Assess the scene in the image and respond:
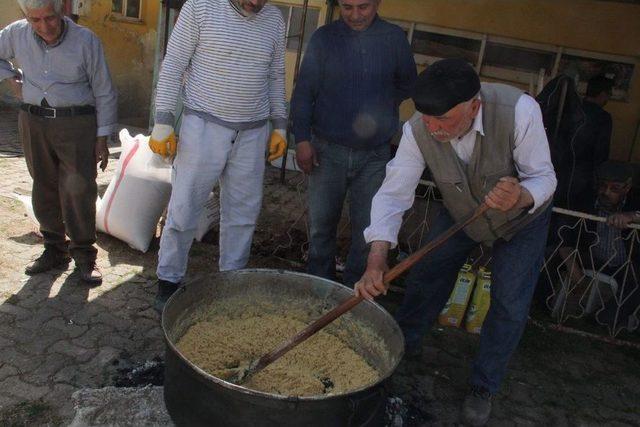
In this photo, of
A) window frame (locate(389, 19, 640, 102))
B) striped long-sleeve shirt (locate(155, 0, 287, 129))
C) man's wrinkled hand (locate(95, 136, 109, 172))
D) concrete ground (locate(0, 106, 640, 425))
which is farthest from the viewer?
window frame (locate(389, 19, 640, 102))

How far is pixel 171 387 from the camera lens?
7.22 ft

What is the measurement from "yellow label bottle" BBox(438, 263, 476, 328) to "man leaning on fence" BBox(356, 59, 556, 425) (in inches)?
30.8

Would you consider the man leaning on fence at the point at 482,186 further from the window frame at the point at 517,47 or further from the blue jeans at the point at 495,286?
the window frame at the point at 517,47

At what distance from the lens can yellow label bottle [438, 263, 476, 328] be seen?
3758 mm

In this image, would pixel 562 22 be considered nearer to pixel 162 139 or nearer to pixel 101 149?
pixel 162 139

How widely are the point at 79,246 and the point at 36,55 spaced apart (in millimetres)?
1224

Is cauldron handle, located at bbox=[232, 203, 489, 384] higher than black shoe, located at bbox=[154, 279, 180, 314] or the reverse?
higher

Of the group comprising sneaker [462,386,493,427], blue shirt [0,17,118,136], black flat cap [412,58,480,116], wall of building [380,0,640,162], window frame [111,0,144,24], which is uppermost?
wall of building [380,0,640,162]

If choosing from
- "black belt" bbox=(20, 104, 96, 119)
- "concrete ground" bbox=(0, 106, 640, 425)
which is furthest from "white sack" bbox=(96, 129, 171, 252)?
"black belt" bbox=(20, 104, 96, 119)

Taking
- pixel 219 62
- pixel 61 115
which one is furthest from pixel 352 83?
pixel 61 115

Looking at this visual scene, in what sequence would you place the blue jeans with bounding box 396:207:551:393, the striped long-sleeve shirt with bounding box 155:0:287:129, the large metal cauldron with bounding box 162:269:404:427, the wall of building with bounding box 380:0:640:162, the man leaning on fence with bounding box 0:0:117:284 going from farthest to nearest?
the wall of building with bounding box 380:0:640:162 → the man leaning on fence with bounding box 0:0:117:284 → the striped long-sleeve shirt with bounding box 155:0:287:129 → the blue jeans with bounding box 396:207:551:393 → the large metal cauldron with bounding box 162:269:404:427

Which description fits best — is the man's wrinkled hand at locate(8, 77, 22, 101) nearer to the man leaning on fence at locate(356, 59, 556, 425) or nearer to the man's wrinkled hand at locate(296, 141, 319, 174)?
the man's wrinkled hand at locate(296, 141, 319, 174)

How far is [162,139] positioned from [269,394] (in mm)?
1713

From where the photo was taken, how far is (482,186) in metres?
2.55
